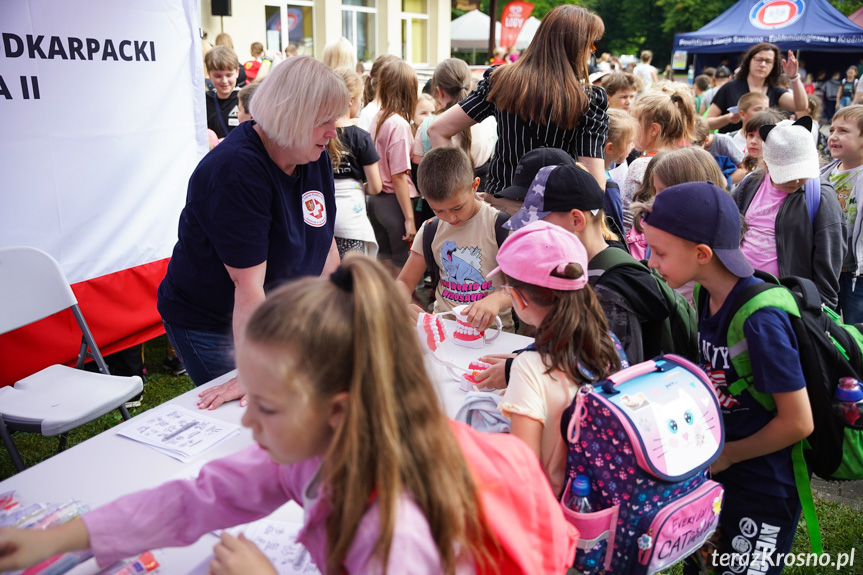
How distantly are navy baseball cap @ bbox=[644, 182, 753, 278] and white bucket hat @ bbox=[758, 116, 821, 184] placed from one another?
1.22 meters

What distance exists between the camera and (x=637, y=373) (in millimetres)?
1538

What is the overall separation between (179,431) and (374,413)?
1.13m

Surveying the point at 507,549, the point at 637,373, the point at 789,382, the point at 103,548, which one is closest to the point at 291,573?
the point at 103,548

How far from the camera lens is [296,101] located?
1881mm

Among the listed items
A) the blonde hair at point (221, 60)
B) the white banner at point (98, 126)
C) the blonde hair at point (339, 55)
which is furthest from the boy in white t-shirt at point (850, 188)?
the blonde hair at point (221, 60)

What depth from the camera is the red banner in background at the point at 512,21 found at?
64.6ft

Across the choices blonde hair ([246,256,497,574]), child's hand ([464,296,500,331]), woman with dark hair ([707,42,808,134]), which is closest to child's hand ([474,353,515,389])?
child's hand ([464,296,500,331])

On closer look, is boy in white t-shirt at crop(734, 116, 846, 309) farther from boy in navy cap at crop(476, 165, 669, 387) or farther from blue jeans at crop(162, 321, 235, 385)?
blue jeans at crop(162, 321, 235, 385)

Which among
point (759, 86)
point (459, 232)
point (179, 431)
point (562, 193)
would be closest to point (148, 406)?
point (179, 431)

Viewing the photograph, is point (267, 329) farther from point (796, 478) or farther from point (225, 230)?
point (796, 478)

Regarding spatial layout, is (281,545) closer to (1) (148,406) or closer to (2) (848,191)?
(1) (148,406)

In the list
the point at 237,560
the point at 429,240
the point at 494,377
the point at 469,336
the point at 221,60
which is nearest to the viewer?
the point at 237,560

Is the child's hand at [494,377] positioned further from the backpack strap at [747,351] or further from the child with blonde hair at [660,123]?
the child with blonde hair at [660,123]

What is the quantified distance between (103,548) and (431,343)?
136 centimetres
